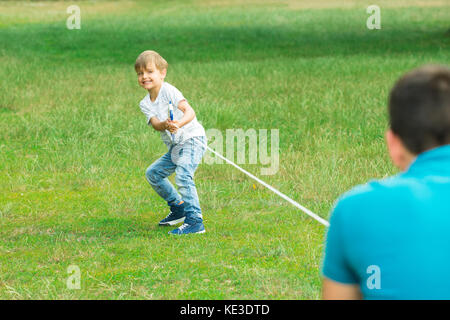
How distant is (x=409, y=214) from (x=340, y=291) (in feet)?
1.08

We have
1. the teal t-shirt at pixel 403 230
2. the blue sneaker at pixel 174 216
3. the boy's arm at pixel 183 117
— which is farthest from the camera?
the blue sneaker at pixel 174 216

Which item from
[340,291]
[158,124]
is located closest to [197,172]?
[158,124]

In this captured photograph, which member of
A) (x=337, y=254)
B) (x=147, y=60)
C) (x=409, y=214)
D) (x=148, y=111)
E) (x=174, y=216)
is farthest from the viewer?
(x=174, y=216)

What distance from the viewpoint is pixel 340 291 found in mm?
1774

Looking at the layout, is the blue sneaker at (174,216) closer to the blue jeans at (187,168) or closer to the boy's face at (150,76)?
the blue jeans at (187,168)

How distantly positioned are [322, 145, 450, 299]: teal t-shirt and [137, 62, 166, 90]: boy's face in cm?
368

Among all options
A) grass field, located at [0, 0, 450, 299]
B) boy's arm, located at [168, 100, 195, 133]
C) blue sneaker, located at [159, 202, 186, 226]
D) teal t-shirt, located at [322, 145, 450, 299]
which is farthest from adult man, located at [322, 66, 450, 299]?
blue sneaker, located at [159, 202, 186, 226]

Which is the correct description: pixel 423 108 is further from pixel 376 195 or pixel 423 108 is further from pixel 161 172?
pixel 161 172

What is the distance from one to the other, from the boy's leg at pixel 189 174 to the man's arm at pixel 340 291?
138 inches

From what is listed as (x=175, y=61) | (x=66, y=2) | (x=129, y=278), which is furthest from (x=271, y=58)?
(x=66, y=2)

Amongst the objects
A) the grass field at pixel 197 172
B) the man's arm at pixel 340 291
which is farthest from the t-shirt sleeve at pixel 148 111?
the man's arm at pixel 340 291

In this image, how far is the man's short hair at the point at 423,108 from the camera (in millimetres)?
1627

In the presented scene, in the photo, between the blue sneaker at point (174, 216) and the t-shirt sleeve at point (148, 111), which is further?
the blue sneaker at point (174, 216)
